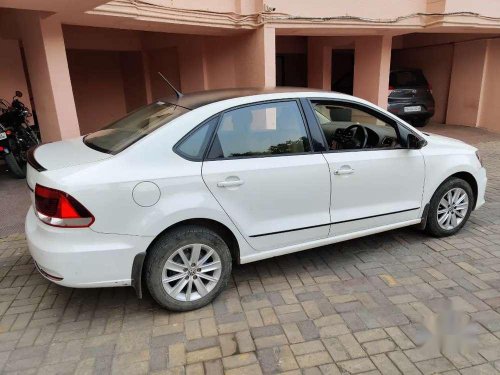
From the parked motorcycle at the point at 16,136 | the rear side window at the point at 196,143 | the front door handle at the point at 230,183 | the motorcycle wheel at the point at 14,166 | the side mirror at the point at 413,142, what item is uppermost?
the rear side window at the point at 196,143

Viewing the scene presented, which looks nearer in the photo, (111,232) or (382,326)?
(111,232)

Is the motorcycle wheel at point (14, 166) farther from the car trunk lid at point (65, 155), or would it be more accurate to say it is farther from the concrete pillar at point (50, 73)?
the car trunk lid at point (65, 155)

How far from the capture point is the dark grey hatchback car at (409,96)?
10.5 metres

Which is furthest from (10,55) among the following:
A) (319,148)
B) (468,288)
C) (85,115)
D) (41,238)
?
(468,288)

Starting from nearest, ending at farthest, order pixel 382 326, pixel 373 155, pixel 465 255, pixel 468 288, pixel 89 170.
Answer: pixel 89 170 → pixel 382 326 → pixel 468 288 → pixel 373 155 → pixel 465 255

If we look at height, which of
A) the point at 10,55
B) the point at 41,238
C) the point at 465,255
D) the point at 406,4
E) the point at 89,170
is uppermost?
the point at 406,4

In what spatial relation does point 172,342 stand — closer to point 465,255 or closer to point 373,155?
point 373,155

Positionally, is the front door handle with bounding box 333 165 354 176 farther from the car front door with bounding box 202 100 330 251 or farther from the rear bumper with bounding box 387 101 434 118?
the rear bumper with bounding box 387 101 434 118

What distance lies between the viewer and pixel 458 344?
8.49ft

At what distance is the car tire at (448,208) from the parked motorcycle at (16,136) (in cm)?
612

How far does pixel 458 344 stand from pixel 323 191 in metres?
1.44

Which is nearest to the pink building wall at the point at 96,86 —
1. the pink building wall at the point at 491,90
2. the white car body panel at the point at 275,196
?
the white car body panel at the point at 275,196

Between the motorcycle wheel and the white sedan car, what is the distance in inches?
148

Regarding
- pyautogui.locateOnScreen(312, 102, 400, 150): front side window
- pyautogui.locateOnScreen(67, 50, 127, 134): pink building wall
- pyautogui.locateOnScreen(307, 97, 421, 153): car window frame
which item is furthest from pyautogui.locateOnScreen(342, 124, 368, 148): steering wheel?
pyautogui.locateOnScreen(67, 50, 127, 134): pink building wall
